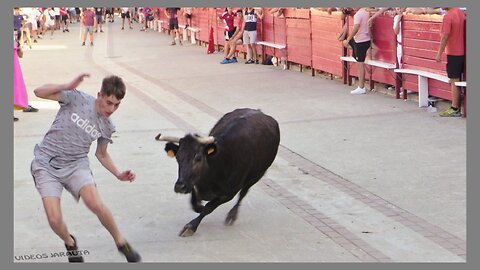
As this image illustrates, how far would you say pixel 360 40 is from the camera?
46.8 feet

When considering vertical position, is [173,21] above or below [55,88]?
below

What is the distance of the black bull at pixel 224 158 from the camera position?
6113mm

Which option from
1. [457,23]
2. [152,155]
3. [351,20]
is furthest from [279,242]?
[351,20]

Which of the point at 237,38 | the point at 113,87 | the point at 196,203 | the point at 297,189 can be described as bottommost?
the point at 297,189

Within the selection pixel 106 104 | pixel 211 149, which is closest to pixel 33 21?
pixel 211 149

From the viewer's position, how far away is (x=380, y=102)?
13.3m

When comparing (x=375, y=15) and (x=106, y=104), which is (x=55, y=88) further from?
(x=375, y=15)

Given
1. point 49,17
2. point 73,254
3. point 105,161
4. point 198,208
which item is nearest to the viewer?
point 73,254

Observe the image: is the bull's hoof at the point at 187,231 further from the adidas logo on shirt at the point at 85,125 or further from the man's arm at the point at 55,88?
the man's arm at the point at 55,88

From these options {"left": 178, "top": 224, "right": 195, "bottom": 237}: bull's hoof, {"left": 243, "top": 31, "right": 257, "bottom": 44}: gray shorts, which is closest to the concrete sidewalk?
{"left": 178, "top": 224, "right": 195, "bottom": 237}: bull's hoof

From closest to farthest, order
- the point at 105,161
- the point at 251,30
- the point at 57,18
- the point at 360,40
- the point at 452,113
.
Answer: the point at 105,161, the point at 452,113, the point at 360,40, the point at 251,30, the point at 57,18

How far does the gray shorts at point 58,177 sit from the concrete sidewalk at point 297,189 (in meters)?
0.61

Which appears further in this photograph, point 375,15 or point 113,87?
point 375,15

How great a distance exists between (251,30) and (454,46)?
33.5ft
